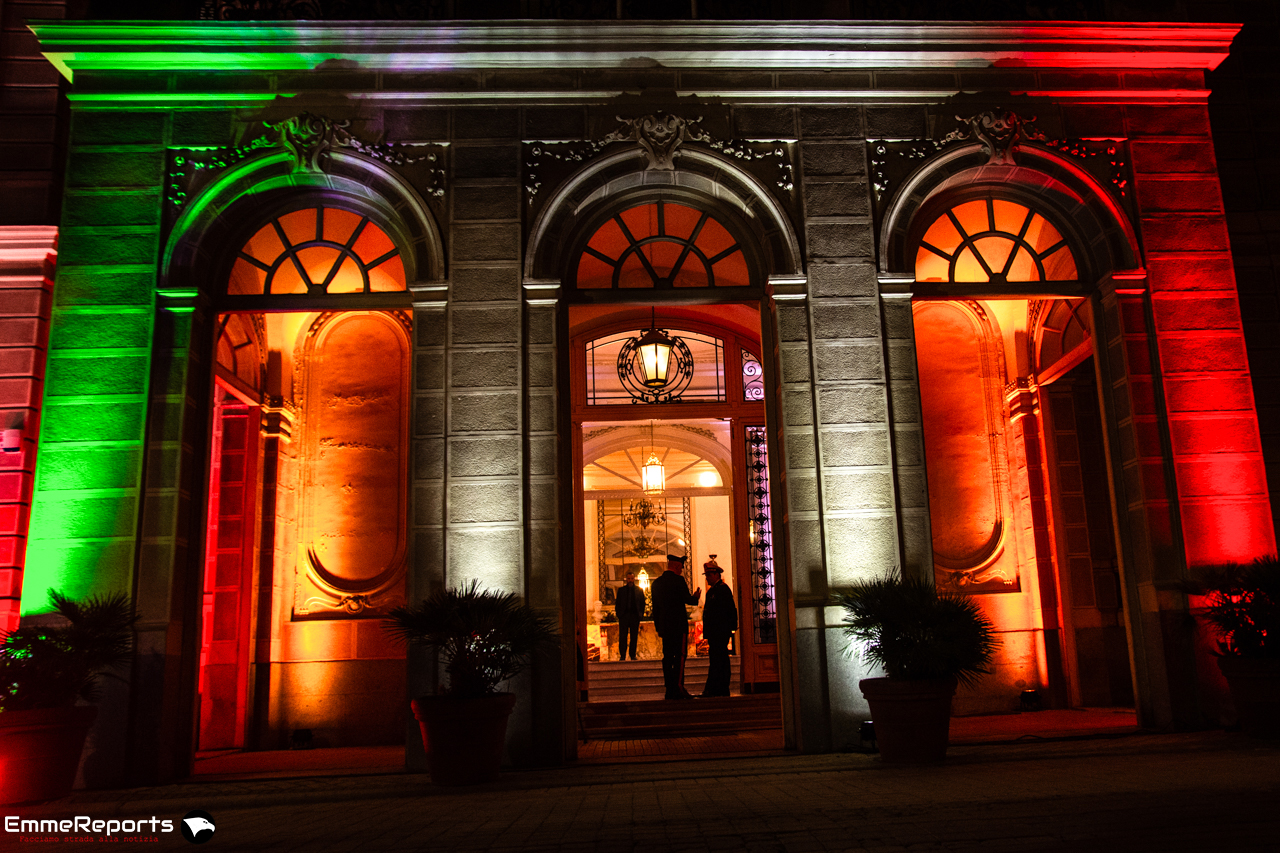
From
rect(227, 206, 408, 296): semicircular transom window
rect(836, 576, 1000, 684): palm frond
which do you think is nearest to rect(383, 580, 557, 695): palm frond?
rect(836, 576, 1000, 684): palm frond

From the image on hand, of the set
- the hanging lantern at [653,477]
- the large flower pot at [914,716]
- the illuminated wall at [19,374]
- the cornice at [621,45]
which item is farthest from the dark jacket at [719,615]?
the illuminated wall at [19,374]

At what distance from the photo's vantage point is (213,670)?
10555 millimetres

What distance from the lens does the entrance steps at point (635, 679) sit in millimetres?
14328

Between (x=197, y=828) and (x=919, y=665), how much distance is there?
464cm

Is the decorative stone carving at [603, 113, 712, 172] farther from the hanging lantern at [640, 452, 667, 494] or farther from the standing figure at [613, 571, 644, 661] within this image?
the standing figure at [613, 571, 644, 661]

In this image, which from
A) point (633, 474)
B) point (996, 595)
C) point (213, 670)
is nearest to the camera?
point (213, 670)

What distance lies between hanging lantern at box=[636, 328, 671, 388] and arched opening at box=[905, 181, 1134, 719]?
274 centimetres

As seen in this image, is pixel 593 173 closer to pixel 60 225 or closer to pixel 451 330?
pixel 451 330

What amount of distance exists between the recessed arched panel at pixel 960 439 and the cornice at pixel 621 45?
3.35m

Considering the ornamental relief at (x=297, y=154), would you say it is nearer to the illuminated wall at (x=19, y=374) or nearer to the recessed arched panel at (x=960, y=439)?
the illuminated wall at (x=19, y=374)

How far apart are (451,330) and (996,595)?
6662mm

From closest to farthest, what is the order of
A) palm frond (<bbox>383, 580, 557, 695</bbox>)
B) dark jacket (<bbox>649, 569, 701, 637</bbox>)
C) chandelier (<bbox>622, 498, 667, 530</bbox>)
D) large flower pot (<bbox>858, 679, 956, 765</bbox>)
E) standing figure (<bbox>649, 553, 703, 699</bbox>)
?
large flower pot (<bbox>858, 679, 956, 765</bbox>) < palm frond (<bbox>383, 580, 557, 695</bbox>) < standing figure (<bbox>649, 553, 703, 699</bbox>) < dark jacket (<bbox>649, 569, 701, 637</bbox>) < chandelier (<bbox>622, 498, 667, 530</bbox>)

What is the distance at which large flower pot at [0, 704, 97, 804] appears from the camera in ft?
22.4

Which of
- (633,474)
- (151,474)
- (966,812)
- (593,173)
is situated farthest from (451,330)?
(633,474)
